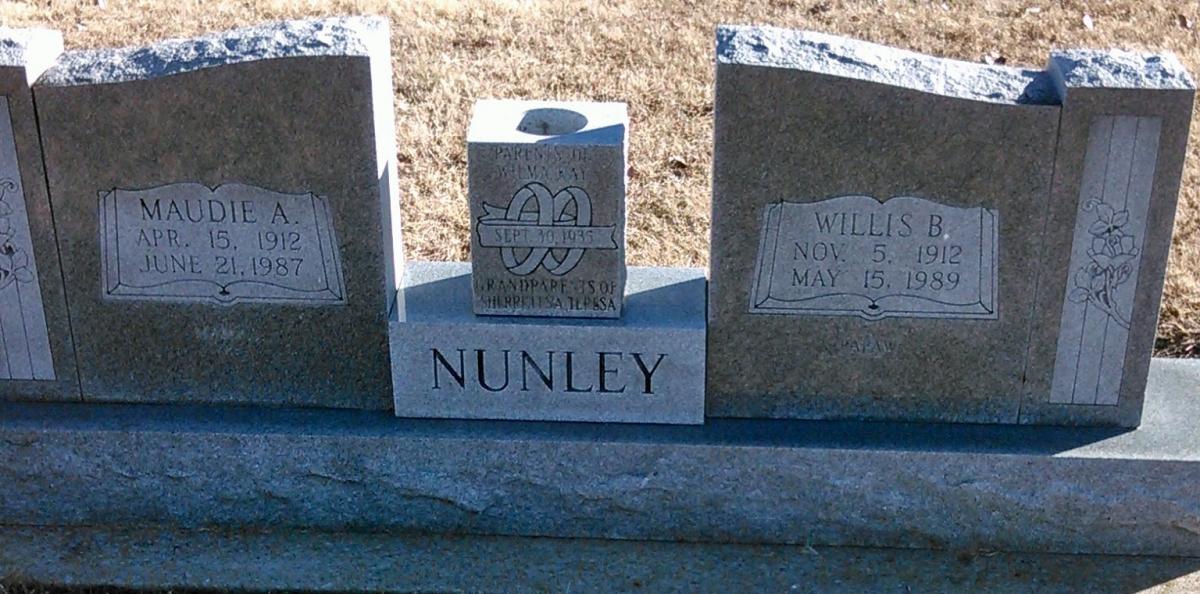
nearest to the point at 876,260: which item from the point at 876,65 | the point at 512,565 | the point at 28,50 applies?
the point at 876,65

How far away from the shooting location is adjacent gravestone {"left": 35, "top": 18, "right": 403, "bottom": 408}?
154 inches

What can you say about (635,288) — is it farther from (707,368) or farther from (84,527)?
(84,527)

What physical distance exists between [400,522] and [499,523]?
309mm

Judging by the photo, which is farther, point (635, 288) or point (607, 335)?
point (635, 288)

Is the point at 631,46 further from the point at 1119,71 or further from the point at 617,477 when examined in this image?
the point at 1119,71

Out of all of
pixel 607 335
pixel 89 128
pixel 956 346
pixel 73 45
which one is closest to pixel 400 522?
pixel 607 335

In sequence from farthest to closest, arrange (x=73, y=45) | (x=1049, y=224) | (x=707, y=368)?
(x=73, y=45) < (x=707, y=368) < (x=1049, y=224)

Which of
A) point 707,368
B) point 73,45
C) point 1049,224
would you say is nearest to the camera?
point 1049,224

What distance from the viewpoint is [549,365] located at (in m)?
4.16

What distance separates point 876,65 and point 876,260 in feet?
1.85

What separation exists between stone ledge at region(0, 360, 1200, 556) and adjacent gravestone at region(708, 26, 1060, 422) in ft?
0.53

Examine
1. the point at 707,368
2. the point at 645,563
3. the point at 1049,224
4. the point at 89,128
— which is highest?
the point at 89,128

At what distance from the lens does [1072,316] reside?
405cm

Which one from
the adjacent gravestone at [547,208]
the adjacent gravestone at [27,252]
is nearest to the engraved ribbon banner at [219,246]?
the adjacent gravestone at [27,252]
